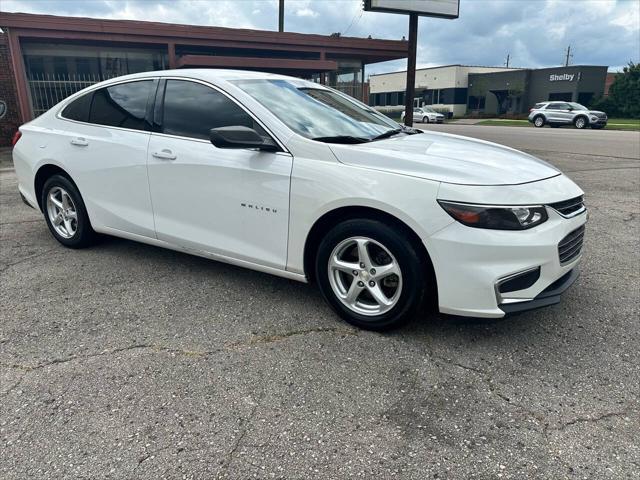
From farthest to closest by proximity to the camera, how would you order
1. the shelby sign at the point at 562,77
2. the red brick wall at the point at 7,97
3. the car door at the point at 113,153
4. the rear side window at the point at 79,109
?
the shelby sign at the point at 562,77
the red brick wall at the point at 7,97
the rear side window at the point at 79,109
the car door at the point at 113,153

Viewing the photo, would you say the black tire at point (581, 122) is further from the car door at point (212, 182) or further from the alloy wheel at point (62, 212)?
the alloy wheel at point (62, 212)

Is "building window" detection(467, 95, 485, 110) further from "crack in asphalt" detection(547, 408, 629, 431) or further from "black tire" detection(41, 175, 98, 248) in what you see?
"crack in asphalt" detection(547, 408, 629, 431)

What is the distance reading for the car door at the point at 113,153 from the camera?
4.11m

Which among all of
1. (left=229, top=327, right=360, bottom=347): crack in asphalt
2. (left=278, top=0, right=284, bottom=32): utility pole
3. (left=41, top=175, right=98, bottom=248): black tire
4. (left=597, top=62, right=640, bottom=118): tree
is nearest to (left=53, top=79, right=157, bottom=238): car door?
(left=41, top=175, right=98, bottom=248): black tire

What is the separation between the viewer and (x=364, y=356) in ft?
9.83

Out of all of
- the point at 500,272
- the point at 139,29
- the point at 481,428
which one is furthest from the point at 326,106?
the point at 139,29

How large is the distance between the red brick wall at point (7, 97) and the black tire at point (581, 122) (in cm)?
2992

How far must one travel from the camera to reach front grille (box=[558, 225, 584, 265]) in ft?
9.80

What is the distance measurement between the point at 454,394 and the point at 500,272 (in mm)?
709

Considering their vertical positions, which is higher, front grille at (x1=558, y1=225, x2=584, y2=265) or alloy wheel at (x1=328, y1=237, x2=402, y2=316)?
front grille at (x1=558, y1=225, x2=584, y2=265)

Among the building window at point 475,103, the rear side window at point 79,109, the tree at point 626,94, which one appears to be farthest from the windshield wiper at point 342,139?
the building window at point 475,103

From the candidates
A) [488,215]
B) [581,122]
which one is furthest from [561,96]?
[488,215]

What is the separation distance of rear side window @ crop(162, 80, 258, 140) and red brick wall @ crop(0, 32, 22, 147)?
48.4ft

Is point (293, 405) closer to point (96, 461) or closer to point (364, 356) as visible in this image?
point (364, 356)
